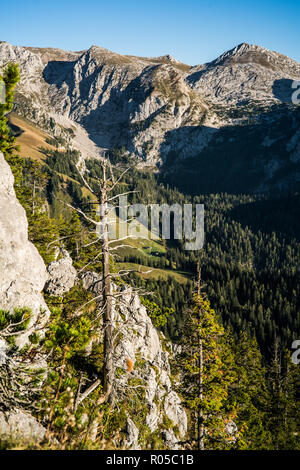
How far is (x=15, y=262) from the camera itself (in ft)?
45.7

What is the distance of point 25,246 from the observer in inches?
598

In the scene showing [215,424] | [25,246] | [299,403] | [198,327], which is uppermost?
[25,246]

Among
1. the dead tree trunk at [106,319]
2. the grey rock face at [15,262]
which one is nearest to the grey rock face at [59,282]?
the grey rock face at [15,262]

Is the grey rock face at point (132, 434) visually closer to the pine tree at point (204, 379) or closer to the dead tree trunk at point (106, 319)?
the dead tree trunk at point (106, 319)

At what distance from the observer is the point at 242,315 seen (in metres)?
134

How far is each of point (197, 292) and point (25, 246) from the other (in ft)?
45.7

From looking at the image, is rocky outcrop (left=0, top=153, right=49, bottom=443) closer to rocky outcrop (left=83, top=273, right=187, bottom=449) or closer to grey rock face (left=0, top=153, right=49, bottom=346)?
grey rock face (left=0, top=153, right=49, bottom=346)

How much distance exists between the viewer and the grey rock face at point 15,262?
12852mm

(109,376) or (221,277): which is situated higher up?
(109,376)

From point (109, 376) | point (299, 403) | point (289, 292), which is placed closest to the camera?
point (109, 376)
